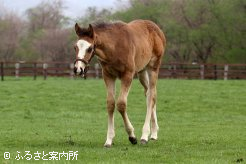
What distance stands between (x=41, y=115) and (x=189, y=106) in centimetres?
602

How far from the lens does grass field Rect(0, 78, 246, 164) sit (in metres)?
8.44

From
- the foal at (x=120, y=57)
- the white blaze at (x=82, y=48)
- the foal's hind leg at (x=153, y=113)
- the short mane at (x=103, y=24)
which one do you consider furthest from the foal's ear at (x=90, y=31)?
the foal's hind leg at (x=153, y=113)

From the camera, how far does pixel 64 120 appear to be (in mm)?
16078

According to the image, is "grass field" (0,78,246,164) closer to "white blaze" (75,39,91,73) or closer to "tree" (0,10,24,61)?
"white blaze" (75,39,91,73)

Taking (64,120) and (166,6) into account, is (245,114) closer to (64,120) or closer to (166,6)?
(64,120)

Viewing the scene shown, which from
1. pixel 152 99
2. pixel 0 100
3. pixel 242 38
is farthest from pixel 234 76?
pixel 152 99

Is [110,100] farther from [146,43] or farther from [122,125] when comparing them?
A: [122,125]

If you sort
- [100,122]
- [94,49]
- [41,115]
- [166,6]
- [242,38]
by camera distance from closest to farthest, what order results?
[94,49]
[100,122]
[41,115]
[242,38]
[166,6]

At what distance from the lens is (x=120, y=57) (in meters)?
9.30

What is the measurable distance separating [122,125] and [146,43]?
4583mm

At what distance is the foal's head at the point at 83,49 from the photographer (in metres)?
8.32

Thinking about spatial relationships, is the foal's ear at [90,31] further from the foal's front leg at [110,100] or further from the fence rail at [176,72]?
the fence rail at [176,72]

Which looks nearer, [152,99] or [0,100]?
[152,99]

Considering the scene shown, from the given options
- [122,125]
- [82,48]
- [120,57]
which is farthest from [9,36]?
[82,48]
